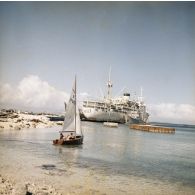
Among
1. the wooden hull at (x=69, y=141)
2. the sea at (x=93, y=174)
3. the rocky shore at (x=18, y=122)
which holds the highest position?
the rocky shore at (x=18, y=122)

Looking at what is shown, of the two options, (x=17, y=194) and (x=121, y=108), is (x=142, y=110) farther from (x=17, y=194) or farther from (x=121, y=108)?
(x=17, y=194)

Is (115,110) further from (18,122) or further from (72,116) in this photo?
(72,116)

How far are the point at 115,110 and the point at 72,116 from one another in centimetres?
8214

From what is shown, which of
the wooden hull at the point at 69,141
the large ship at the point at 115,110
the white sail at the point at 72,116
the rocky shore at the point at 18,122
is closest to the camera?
the white sail at the point at 72,116

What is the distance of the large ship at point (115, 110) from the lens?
107 meters

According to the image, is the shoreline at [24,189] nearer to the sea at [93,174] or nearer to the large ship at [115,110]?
the sea at [93,174]

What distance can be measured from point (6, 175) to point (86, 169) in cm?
641

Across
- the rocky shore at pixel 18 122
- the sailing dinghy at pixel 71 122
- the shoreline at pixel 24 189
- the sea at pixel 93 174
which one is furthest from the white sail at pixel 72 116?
the shoreline at pixel 24 189

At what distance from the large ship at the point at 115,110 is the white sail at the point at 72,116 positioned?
242 feet

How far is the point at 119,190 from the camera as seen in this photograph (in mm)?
16156

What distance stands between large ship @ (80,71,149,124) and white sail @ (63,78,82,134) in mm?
73701

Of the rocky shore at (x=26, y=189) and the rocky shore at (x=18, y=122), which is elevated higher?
the rocky shore at (x=18, y=122)

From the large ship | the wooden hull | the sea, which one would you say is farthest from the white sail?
the large ship

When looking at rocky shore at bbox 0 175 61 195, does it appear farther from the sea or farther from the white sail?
the white sail
